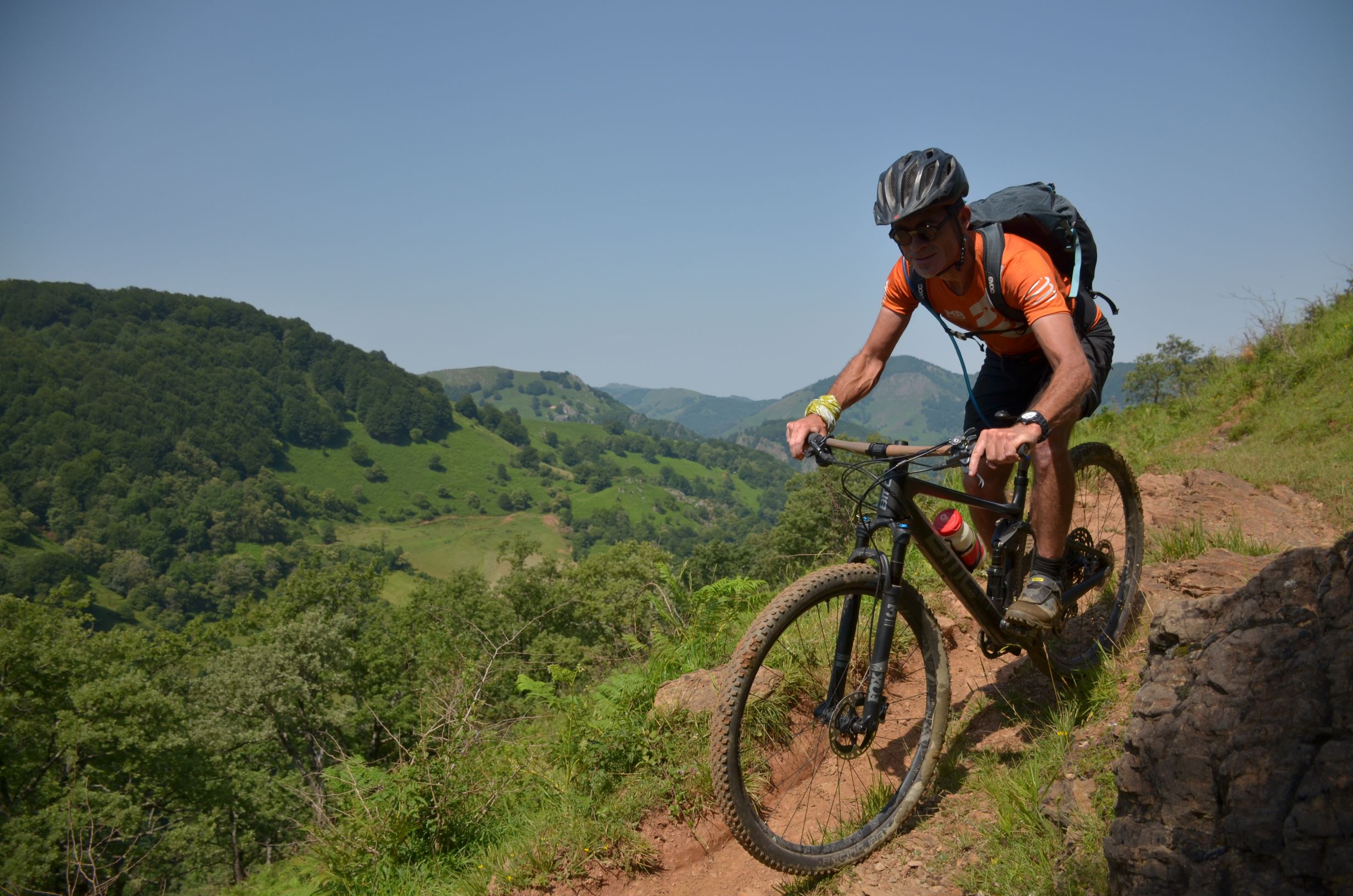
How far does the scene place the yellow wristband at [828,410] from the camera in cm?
335

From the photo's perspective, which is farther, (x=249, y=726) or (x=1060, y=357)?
(x=249, y=726)

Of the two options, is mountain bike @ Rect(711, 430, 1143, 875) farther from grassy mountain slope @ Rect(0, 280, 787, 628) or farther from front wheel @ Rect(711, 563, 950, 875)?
grassy mountain slope @ Rect(0, 280, 787, 628)

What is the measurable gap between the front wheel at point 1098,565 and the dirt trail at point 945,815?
19 centimetres

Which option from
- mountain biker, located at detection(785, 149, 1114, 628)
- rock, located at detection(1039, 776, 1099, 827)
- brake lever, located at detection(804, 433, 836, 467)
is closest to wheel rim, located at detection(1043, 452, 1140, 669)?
mountain biker, located at detection(785, 149, 1114, 628)

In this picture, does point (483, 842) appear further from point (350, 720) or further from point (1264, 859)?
point (350, 720)

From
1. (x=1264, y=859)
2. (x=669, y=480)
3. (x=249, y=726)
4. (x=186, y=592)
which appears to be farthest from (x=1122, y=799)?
(x=669, y=480)

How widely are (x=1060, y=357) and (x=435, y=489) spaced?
16895 cm

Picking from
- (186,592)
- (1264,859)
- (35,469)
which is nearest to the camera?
(1264,859)

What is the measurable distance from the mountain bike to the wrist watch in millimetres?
212

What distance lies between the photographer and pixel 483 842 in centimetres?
385

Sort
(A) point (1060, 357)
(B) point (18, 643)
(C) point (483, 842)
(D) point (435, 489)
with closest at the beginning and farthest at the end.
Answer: (A) point (1060, 357) < (C) point (483, 842) < (B) point (18, 643) < (D) point (435, 489)

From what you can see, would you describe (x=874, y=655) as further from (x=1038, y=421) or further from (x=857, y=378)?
(x=857, y=378)

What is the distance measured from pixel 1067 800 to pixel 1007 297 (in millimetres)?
1982

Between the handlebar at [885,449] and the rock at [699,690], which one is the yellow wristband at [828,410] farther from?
the rock at [699,690]
